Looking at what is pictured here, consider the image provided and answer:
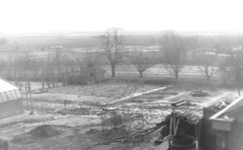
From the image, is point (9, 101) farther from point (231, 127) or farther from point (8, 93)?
point (231, 127)

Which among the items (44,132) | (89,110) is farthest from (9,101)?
(44,132)

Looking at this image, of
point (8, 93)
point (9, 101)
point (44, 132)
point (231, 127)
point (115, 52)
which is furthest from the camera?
point (115, 52)

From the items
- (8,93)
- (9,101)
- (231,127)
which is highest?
(231,127)

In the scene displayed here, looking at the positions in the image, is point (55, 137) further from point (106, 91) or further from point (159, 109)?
point (106, 91)

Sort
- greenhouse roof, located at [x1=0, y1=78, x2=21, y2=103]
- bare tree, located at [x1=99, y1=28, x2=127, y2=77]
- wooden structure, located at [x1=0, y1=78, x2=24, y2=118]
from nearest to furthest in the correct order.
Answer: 1. wooden structure, located at [x1=0, y1=78, x2=24, y2=118]
2. greenhouse roof, located at [x1=0, y1=78, x2=21, y2=103]
3. bare tree, located at [x1=99, y1=28, x2=127, y2=77]

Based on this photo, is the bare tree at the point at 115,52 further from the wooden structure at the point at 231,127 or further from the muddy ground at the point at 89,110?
the wooden structure at the point at 231,127

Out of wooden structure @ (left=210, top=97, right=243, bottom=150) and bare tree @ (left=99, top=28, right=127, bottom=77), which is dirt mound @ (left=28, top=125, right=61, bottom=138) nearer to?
wooden structure @ (left=210, top=97, right=243, bottom=150)

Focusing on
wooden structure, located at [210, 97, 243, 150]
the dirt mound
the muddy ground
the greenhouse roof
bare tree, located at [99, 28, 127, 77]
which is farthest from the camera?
bare tree, located at [99, 28, 127, 77]

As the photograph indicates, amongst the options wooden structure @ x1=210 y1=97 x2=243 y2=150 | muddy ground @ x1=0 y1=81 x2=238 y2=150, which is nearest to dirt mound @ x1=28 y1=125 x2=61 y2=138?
muddy ground @ x1=0 y1=81 x2=238 y2=150
